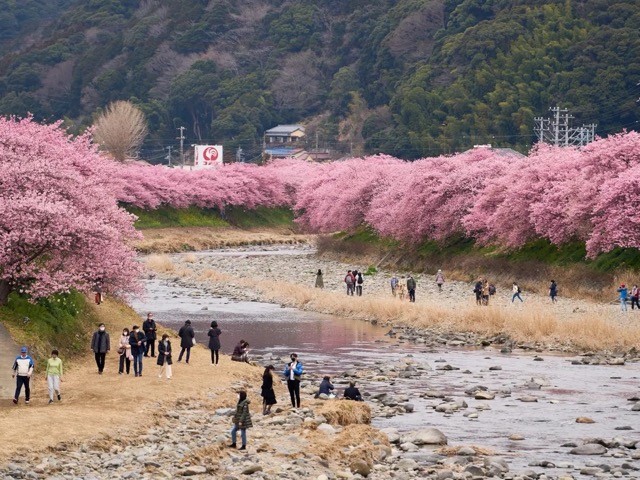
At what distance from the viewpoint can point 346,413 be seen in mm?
30875

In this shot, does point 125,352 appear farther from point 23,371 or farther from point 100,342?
point 23,371

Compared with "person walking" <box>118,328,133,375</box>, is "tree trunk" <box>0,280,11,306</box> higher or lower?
higher

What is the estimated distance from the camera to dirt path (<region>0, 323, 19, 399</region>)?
3190 cm

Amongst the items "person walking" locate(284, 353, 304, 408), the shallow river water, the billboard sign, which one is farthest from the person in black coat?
the billboard sign

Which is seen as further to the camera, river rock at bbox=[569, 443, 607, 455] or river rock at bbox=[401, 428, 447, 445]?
river rock at bbox=[401, 428, 447, 445]

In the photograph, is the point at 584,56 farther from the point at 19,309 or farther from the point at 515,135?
the point at 19,309

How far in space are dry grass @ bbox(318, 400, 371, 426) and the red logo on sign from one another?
11241cm

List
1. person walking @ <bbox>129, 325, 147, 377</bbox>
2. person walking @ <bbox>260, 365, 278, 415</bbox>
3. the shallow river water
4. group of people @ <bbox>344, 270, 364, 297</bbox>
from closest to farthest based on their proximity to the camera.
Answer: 1. the shallow river water
2. person walking @ <bbox>260, 365, 278, 415</bbox>
3. person walking @ <bbox>129, 325, 147, 377</bbox>
4. group of people @ <bbox>344, 270, 364, 297</bbox>

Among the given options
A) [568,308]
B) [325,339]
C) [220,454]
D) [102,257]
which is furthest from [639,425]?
[568,308]

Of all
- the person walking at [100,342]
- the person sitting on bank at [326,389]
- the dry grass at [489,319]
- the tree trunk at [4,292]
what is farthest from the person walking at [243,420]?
the dry grass at [489,319]

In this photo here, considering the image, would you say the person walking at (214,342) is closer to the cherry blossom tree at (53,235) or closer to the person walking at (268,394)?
the cherry blossom tree at (53,235)

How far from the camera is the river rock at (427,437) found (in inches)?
1133

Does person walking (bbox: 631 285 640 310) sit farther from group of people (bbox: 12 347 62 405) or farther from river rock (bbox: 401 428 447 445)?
group of people (bbox: 12 347 62 405)

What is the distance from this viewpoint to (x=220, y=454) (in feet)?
87.2
